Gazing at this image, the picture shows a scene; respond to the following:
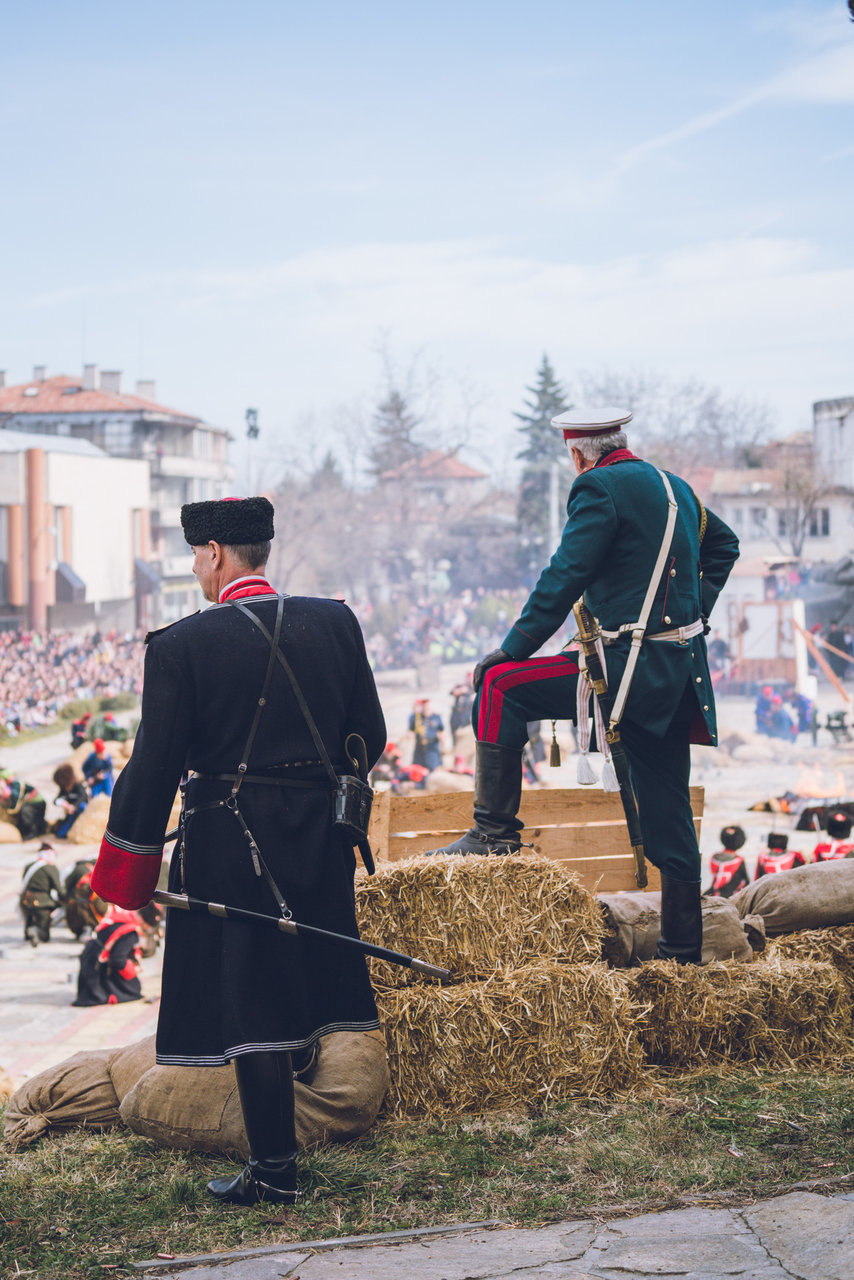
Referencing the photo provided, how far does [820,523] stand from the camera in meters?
39.5

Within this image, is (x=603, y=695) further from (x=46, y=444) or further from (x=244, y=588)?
(x=46, y=444)

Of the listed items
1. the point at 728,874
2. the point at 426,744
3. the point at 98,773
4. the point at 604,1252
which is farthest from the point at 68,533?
the point at 604,1252

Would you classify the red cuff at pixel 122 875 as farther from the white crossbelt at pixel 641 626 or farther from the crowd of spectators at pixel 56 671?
the crowd of spectators at pixel 56 671

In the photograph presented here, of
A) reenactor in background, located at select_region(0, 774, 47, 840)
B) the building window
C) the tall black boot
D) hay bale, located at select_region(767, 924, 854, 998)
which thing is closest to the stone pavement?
the tall black boot

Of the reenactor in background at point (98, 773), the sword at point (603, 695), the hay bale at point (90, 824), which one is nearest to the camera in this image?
the sword at point (603, 695)

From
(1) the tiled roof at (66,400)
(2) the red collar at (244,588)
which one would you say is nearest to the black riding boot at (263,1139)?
(2) the red collar at (244,588)

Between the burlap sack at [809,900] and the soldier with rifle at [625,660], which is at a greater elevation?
the soldier with rifle at [625,660]

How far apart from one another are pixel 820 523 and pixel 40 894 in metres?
31.8

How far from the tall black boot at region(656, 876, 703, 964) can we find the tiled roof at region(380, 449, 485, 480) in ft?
156

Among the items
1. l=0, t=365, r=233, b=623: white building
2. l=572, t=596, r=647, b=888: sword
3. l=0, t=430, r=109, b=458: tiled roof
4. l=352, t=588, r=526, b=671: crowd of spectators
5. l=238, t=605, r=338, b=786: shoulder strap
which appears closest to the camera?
l=238, t=605, r=338, b=786: shoulder strap

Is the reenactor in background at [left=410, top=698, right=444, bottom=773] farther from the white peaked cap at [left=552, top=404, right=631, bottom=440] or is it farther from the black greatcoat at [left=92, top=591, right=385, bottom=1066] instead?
the black greatcoat at [left=92, top=591, right=385, bottom=1066]

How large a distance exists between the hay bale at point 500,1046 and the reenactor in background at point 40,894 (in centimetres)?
1002

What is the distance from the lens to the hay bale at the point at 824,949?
14.2 ft

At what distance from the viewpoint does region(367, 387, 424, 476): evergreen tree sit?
169 feet
